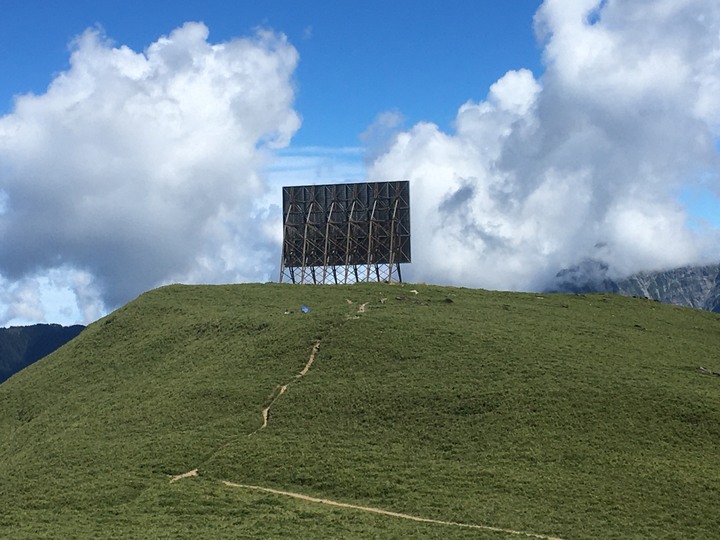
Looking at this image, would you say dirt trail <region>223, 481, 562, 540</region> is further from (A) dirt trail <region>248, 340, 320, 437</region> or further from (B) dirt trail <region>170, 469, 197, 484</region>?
(A) dirt trail <region>248, 340, 320, 437</region>

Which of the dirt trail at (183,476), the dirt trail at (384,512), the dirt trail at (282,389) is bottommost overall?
the dirt trail at (384,512)

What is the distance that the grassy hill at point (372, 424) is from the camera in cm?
5453

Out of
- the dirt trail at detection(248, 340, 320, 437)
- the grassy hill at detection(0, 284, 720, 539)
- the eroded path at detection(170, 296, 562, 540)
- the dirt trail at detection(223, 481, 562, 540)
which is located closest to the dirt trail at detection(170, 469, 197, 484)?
the eroded path at detection(170, 296, 562, 540)

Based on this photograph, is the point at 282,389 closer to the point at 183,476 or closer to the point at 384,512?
the point at 183,476

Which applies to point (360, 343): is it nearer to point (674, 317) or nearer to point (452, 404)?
point (452, 404)

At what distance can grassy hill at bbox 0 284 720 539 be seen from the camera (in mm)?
54531

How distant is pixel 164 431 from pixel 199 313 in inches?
1047

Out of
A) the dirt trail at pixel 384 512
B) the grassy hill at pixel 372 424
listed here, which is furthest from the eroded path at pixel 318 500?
the grassy hill at pixel 372 424

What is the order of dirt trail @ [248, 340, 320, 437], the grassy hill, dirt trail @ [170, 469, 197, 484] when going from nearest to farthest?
1. the grassy hill
2. dirt trail @ [170, 469, 197, 484]
3. dirt trail @ [248, 340, 320, 437]

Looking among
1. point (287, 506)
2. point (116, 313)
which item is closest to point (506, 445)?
point (287, 506)

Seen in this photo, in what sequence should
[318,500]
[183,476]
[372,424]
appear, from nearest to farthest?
[318,500] < [183,476] < [372,424]

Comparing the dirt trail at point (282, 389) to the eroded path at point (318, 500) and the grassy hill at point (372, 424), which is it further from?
the grassy hill at point (372, 424)

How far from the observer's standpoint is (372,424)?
66.9 m

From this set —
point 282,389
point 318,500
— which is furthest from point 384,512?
point 282,389
